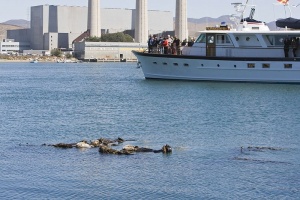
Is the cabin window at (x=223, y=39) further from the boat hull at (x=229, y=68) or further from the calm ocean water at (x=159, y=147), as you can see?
the calm ocean water at (x=159, y=147)

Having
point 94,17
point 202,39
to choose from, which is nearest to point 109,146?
point 202,39

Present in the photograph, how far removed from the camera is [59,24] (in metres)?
194

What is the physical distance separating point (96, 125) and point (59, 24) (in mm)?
170370

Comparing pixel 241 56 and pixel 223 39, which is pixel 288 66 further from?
pixel 223 39

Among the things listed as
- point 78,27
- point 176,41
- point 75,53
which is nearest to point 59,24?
point 78,27

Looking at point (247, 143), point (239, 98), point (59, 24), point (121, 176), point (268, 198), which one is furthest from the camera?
point (59, 24)

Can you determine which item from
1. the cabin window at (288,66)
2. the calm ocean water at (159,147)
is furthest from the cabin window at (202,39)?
the calm ocean water at (159,147)

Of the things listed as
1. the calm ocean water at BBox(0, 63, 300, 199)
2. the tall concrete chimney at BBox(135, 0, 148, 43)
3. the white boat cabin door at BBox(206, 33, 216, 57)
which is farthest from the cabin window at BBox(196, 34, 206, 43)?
the tall concrete chimney at BBox(135, 0, 148, 43)

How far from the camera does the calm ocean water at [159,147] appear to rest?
16.4 m

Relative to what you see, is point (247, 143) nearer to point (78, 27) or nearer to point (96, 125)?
point (96, 125)

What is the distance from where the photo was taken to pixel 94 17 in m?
165

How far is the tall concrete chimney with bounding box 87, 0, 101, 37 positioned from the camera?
161 m

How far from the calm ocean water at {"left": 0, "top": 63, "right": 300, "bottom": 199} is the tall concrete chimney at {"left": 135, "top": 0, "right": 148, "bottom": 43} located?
123 m

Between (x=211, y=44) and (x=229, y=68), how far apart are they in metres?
1.90
